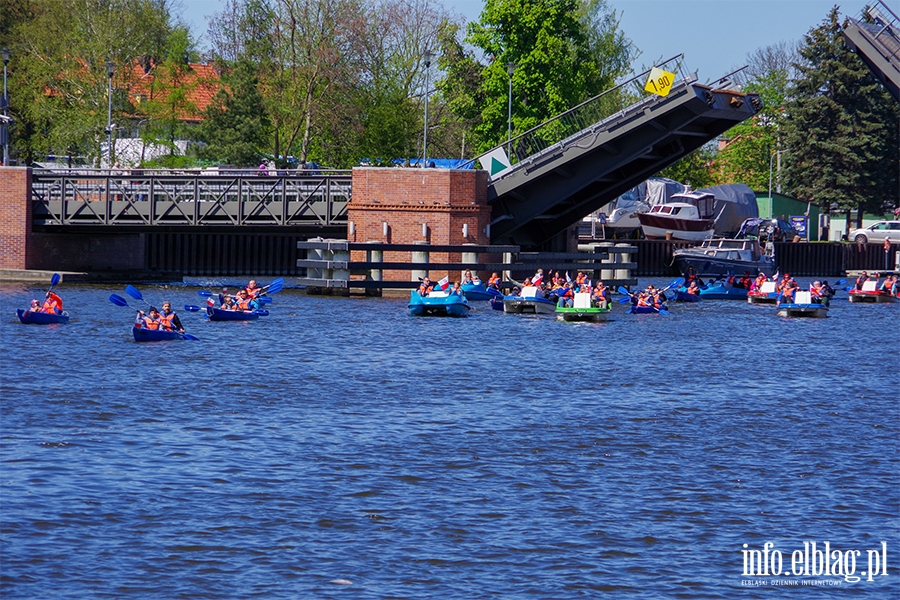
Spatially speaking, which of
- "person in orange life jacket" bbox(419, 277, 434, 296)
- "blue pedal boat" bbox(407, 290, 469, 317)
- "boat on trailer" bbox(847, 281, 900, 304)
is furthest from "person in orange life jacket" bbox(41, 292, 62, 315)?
A: "boat on trailer" bbox(847, 281, 900, 304)

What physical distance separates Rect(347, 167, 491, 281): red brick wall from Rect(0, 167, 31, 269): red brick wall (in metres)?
12.5

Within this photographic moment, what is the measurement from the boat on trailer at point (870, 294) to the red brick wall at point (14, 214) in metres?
34.6

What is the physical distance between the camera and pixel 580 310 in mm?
40812

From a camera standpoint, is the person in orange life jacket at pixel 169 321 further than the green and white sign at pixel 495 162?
No

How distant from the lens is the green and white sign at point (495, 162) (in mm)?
47156

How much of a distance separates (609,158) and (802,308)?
9294mm

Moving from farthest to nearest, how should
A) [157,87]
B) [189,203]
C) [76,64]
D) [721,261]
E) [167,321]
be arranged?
[157,87], [76,64], [721,261], [189,203], [167,321]

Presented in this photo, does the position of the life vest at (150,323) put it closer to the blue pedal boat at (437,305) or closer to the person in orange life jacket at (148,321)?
the person in orange life jacket at (148,321)

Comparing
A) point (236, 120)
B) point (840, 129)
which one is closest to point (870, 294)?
point (840, 129)

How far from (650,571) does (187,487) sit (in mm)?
6166

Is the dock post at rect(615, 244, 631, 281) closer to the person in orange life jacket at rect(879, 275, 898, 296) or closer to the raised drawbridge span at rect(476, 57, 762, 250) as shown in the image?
the raised drawbridge span at rect(476, 57, 762, 250)

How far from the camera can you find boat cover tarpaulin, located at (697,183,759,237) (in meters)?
76.4

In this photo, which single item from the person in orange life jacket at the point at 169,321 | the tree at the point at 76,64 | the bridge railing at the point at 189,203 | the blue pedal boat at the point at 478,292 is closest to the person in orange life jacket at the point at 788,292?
the blue pedal boat at the point at 478,292

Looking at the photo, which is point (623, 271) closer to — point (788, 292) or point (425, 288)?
point (788, 292)
